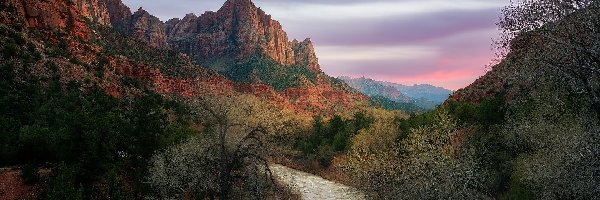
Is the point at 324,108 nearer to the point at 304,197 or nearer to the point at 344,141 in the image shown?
the point at 344,141

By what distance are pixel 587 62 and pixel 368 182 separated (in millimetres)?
A: 19237

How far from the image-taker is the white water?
44312 mm

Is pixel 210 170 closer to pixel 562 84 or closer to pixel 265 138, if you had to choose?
pixel 265 138

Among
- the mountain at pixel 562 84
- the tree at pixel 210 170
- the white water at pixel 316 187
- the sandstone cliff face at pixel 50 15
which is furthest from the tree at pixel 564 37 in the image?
the sandstone cliff face at pixel 50 15

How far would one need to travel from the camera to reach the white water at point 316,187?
4431 centimetres

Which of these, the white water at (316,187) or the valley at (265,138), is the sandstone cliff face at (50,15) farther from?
the white water at (316,187)

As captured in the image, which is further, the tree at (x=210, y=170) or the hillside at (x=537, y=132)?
the tree at (x=210, y=170)

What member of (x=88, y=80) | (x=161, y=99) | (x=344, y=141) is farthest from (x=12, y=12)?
(x=344, y=141)

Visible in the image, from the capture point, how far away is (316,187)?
53.0 meters

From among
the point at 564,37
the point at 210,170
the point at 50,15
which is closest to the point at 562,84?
the point at 564,37

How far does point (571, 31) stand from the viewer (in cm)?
1489

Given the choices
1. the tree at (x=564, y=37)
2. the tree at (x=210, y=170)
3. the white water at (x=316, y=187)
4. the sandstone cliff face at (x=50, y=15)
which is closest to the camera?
the tree at (x=564, y=37)

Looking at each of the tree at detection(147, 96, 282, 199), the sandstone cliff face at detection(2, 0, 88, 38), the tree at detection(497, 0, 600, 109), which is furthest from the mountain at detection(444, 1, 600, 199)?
the sandstone cliff face at detection(2, 0, 88, 38)

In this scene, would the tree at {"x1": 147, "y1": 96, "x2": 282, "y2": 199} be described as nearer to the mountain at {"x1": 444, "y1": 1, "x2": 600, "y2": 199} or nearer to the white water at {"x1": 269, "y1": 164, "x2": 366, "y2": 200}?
the mountain at {"x1": 444, "y1": 1, "x2": 600, "y2": 199}
